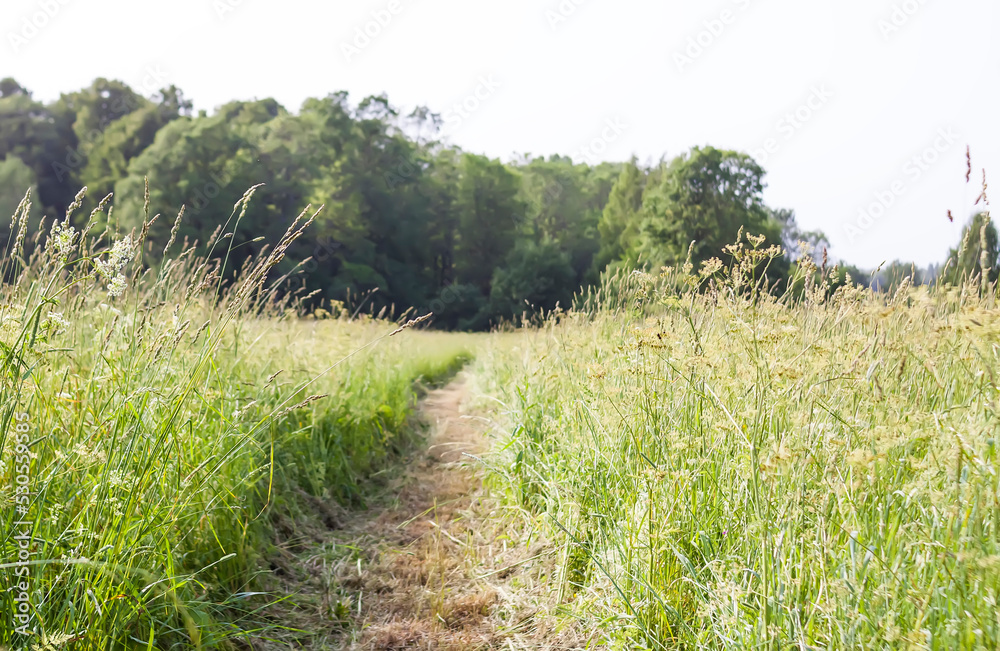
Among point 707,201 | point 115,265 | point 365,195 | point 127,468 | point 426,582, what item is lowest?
point 426,582

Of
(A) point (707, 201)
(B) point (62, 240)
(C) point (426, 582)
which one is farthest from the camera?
(A) point (707, 201)

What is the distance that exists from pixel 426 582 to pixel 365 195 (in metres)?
42.0

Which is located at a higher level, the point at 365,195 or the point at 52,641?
the point at 365,195

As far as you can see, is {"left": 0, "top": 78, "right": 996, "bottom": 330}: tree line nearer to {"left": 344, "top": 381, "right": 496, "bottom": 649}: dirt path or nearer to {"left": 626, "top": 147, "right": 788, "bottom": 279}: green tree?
{"left": 626, "top": 147, "right": 788, "bottom": 279}: green tree

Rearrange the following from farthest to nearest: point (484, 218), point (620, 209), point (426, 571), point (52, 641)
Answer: point (484, 218), point (620, 209), point (426, 571), point (52, 641)

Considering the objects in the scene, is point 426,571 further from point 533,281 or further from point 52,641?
point 533,281

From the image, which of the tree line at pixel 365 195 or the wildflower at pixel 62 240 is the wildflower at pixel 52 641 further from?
the tree line at pixel 365 195

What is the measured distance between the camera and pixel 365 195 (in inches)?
1679

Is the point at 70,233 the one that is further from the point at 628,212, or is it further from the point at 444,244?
the point at 444,244

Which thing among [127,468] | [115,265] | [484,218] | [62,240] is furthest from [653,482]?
[484,218]

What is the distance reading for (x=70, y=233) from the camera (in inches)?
71.7

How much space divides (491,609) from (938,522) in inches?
81.3

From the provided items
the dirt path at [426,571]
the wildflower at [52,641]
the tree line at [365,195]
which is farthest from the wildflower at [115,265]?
the tree line at [365,195]

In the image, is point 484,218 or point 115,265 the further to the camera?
point 484,218
